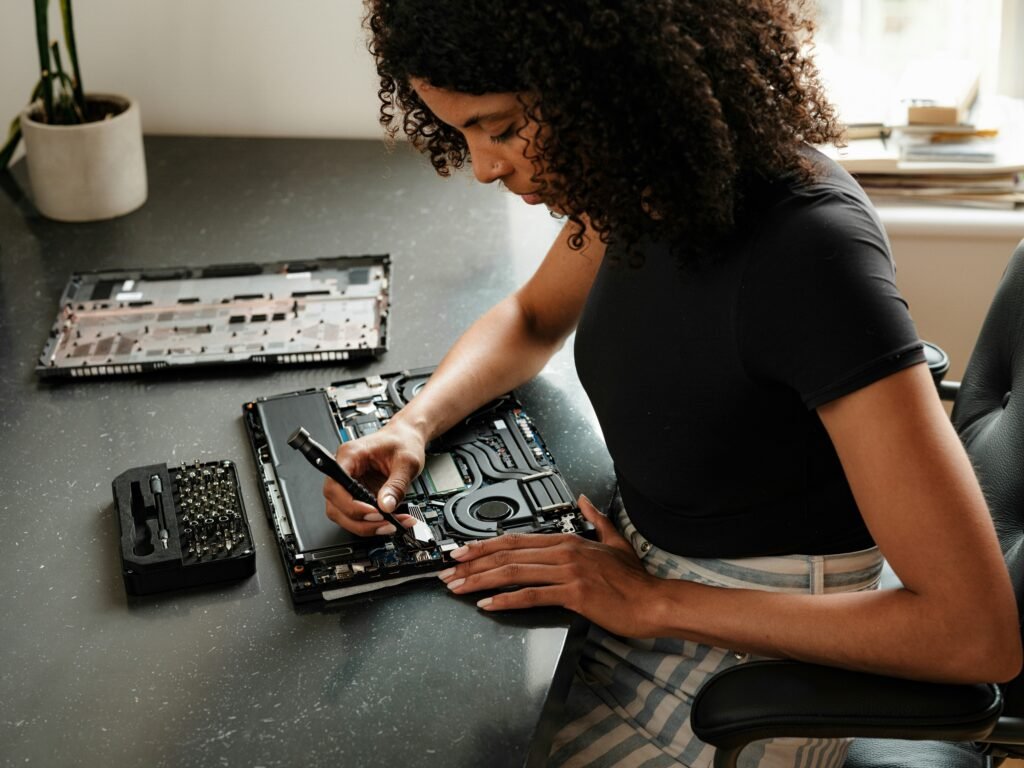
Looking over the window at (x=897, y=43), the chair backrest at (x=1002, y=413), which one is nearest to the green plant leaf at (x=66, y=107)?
the window at (x=897, y=43)

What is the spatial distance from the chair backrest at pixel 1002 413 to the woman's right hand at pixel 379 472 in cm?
55

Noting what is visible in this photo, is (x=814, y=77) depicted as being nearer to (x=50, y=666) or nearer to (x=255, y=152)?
(x=50, y=666)

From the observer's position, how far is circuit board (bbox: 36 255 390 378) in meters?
1.46

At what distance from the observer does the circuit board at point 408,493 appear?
1116 mm

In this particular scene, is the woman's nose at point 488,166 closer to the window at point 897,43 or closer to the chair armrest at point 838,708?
the chair armrest at point 838,708

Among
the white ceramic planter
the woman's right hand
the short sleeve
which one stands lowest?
the woman's right hand

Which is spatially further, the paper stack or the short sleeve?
the paper stack

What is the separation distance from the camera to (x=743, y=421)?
1032mm

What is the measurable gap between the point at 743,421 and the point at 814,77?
309 mm

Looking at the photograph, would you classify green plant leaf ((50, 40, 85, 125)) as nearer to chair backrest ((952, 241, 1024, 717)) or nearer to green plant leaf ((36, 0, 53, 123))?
green plant leaf ((36, 0, 53, 123))

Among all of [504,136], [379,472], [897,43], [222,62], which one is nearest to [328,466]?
[379,472]

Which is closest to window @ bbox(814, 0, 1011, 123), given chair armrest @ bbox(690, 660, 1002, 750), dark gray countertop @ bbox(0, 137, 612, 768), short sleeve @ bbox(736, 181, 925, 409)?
dark gray countertop @ bbox(0, 137, 612, 768)

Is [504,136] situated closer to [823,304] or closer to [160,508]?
[823,304]

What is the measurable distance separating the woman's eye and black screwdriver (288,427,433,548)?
0.32m
